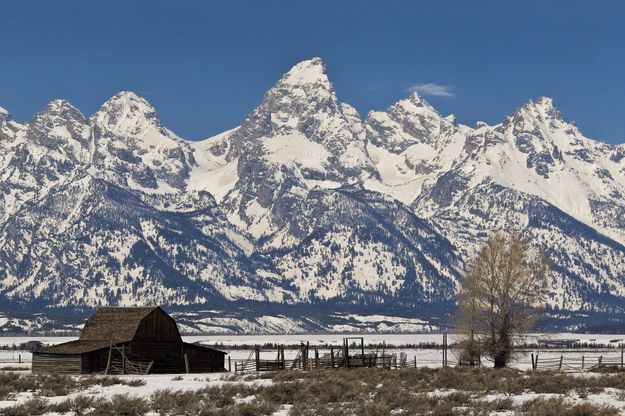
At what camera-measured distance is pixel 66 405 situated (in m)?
50.5

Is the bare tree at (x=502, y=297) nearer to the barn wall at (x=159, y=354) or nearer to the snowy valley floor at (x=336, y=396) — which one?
the snowy valley floor at (x=336, y=396)

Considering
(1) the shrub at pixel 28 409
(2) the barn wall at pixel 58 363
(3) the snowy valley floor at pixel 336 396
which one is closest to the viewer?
(1) the shrub at pixel 28 409

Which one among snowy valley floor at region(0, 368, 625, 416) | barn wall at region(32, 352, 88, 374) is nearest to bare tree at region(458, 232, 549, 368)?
snowy valley floor at region(0, 368, 625, 416)

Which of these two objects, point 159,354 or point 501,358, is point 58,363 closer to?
point 159,354

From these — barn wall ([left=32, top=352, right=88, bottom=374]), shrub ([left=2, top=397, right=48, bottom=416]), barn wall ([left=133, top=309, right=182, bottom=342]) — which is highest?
barn wall ([left=133, top=309, right=182, bottom=342])

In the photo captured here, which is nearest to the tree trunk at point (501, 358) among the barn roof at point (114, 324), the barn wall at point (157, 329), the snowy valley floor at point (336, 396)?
the snowy valley floor at point (336, 396)

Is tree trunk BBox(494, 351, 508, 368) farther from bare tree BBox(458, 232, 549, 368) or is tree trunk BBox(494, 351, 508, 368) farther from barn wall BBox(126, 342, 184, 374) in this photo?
barn wall BBox(126, 342, 184, 374)

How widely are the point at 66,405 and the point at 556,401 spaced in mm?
19526

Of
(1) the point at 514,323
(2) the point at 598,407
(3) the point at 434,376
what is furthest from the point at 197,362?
(2) the point at 598,407

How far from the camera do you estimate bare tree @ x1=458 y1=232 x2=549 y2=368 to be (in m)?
89.6

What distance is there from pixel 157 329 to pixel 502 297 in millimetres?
28510

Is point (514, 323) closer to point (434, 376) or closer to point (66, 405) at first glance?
point (434, 376)

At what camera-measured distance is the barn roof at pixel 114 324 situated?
99.8 metres

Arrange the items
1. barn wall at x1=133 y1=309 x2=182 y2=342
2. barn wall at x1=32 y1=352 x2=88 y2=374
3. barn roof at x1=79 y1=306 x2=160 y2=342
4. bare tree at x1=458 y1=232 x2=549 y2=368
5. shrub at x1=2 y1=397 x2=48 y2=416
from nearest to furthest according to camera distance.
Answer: shrub at x1=2 y1=397 x2=48 y2=416
bare tree at x1=458 y1=232 x2=549 y2=368
barn wall at x1=32 y1=352 x2=88 y2=374
barn roof at x1=79 y1=306 x2=160 y2=342
barn wall at x1=133 y1=309 x2=182 y2=342
